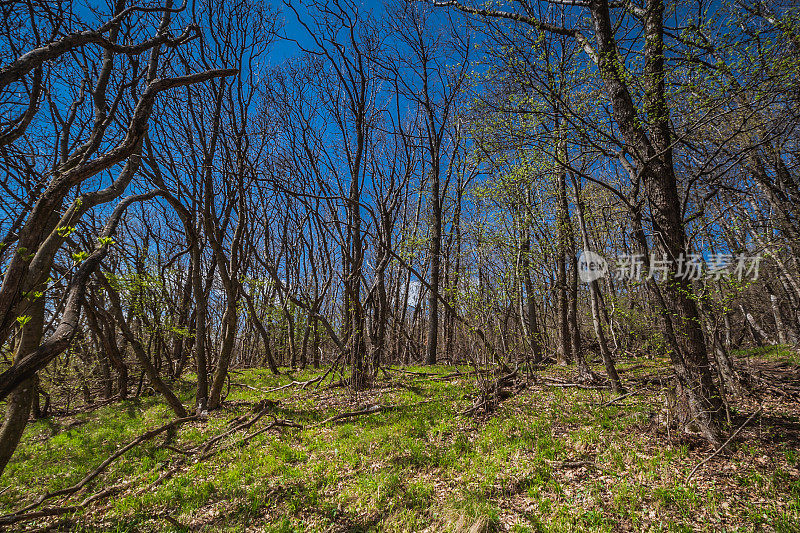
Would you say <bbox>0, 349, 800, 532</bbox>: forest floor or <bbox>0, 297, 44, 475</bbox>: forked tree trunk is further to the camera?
<bbox>0, 349, 800, 532</bbox>: forest floor

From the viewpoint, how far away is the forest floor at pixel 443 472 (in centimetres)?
377

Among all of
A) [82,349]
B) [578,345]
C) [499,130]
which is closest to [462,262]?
[578,345]

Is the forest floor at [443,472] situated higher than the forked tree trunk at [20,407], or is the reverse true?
the forked tree trunk at [20,407]

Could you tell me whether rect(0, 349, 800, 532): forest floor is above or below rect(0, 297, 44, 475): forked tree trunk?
below

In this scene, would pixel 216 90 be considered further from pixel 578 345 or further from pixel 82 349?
pixel 578 345

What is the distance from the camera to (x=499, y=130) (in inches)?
245

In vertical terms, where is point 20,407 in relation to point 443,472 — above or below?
above

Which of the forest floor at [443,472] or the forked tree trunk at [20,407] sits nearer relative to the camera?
the forked tree trunk at [20,407]

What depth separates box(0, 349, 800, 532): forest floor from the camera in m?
3.77

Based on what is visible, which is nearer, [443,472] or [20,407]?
[20,407]

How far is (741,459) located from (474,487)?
3570 mm

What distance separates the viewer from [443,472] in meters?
4.78

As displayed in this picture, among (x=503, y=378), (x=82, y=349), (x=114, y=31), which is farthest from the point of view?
(x=82, y=349)

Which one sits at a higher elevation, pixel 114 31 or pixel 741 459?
pixel 114 31
